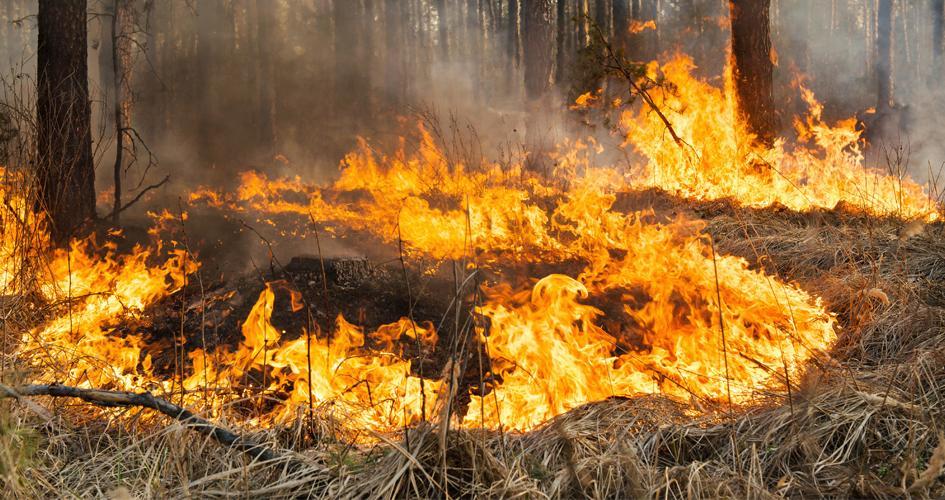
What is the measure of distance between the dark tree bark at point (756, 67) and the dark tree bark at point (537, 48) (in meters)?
3.28

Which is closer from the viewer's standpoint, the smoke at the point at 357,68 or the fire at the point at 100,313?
the fire at the point at 100,313

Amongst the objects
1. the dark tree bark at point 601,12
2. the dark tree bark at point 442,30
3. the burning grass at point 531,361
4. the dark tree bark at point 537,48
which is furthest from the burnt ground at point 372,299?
the dark tree bark at point 442,30

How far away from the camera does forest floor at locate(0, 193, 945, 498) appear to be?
202 centimetres

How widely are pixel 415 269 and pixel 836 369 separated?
10.0ft

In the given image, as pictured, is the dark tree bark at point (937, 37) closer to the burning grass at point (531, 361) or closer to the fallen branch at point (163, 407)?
the burning grass at point (531, 361)

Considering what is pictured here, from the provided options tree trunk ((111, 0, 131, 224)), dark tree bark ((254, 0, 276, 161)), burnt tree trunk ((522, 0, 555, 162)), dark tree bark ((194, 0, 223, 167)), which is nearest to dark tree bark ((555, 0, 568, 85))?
burnt tree trunk ((522, 0, 555, 162))

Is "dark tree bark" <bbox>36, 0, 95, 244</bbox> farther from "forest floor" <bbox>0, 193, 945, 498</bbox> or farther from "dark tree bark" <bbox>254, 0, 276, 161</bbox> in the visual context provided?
"dark tree bark" <bbox>254, 0, 276, 161</bbox>

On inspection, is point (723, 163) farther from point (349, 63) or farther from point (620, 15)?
point (349, 63)

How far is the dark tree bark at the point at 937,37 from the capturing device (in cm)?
2111

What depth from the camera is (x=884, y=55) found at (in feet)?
70.8

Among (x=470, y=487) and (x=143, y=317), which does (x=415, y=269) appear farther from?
(x=470, y=487)

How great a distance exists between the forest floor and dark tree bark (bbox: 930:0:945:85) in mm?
22965

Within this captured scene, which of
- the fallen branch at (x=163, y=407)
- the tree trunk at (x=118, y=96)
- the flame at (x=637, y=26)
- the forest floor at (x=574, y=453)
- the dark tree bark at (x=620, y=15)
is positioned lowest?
the forest floor at (x=574, y=453)

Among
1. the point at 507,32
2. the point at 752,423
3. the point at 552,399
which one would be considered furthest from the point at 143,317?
the point at 507,32
